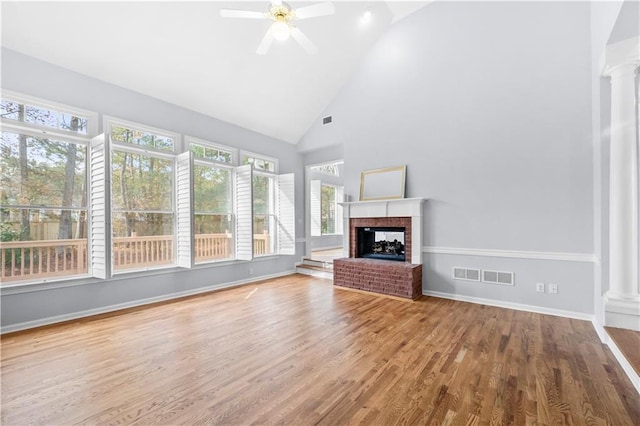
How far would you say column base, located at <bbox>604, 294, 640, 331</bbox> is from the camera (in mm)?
2643

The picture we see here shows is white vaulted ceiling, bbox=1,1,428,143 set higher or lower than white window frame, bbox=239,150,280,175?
higher

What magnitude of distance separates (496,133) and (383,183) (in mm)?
1945

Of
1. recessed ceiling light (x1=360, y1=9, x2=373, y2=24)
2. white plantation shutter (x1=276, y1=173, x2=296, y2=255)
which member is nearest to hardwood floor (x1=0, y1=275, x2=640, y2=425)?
white plantation shutter (x1=276, y1=173, x2=296, y2=255)

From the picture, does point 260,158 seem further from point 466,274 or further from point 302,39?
point 466,274

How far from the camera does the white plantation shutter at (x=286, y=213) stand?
20.9 feet

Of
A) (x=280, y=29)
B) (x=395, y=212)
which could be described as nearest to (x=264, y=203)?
(x=395, y=212)

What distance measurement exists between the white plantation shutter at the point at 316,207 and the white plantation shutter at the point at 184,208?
5.28 metres

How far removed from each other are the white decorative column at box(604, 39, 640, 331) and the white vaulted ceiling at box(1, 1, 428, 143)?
3.40 metres

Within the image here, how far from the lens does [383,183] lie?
527cm

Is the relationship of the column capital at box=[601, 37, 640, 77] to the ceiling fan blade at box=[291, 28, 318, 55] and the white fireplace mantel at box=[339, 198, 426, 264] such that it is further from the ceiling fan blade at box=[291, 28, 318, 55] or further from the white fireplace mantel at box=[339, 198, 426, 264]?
the ceiling fan blade at box=[291, 28, 318, 55]

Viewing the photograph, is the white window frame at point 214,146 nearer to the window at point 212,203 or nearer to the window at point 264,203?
the window at point 212,203

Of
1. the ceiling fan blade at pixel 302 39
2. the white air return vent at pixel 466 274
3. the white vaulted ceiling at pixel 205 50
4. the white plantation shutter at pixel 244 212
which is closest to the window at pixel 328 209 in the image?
the white vaulted ceiling at pixel 205 50

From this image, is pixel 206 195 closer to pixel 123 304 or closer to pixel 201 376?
pixel 123 304

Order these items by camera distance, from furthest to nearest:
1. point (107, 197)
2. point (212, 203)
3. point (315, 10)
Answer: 1. point (212, 203)
2. point (107, 197)
3. point (315, 10)
